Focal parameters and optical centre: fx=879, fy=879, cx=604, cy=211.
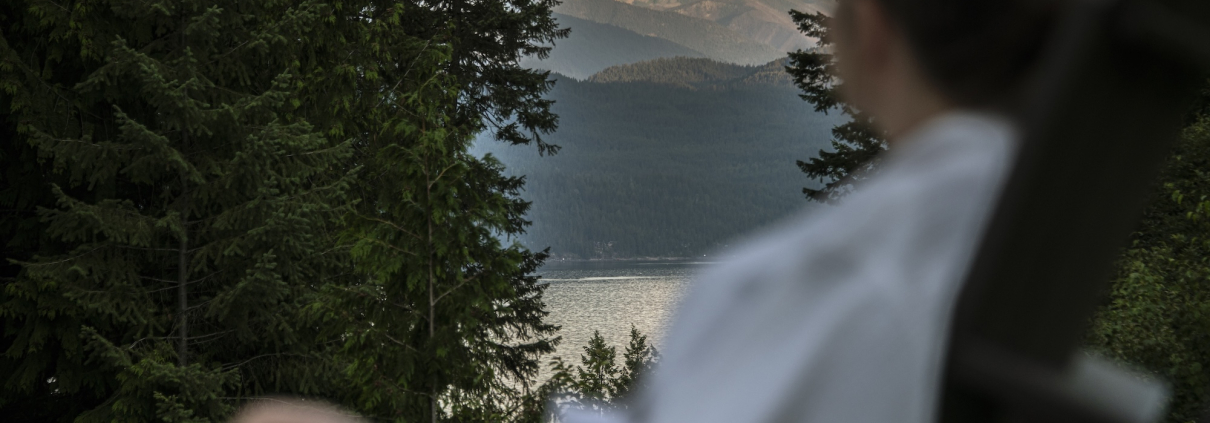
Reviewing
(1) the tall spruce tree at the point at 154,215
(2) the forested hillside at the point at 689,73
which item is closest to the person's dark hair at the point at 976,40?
(1) the tall spruce tree at the point at 154,215

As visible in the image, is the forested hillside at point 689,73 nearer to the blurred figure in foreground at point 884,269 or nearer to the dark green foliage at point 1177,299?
the dark green foliage at point 1177,299

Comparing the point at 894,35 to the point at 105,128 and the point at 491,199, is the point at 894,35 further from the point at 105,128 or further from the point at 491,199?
the point at 105,128

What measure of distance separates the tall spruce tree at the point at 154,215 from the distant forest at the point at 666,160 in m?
31.0

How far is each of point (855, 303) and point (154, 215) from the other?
1018 centimetres

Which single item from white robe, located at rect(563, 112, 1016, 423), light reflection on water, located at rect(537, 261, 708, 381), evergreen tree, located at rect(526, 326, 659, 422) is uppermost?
light reflection on water, located at rect(537, 261, 708, 381)

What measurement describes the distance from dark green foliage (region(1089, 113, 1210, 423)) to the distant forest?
33.1 m

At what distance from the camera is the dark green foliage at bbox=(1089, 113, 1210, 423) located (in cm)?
551

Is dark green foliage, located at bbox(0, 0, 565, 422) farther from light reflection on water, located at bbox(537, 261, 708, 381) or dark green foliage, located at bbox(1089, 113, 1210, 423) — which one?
dark green foliage, located at bbox(1089, 113, 1210, 423)

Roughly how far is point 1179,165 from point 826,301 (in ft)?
27.7

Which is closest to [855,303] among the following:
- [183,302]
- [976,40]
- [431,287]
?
[976,40]

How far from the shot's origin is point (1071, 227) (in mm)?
404

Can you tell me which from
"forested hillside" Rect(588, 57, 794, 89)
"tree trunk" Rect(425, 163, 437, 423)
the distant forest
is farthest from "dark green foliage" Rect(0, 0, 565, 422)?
"forested hillside" Rect(588, 57, 794, 89)

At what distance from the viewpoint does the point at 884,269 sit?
0.41 metres

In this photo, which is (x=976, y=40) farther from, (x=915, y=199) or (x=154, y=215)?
(x=154, y=215)
